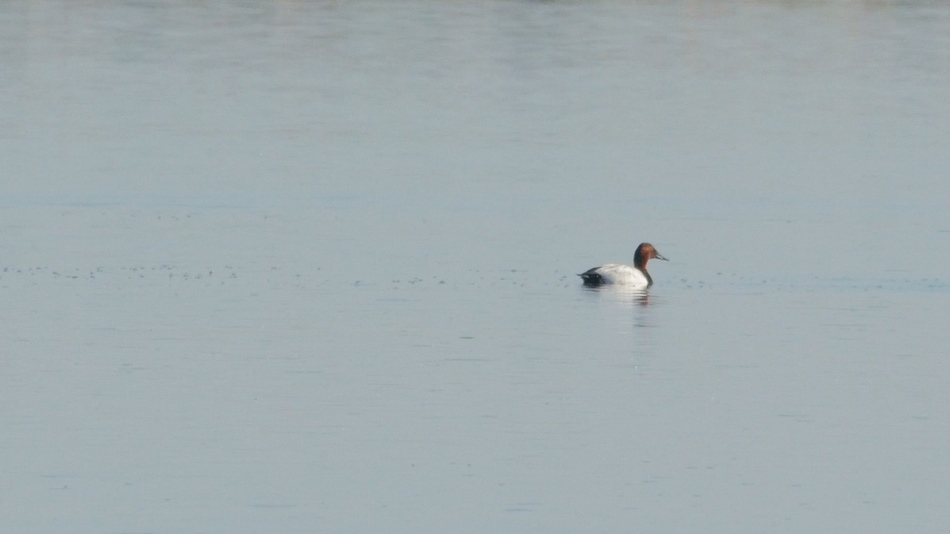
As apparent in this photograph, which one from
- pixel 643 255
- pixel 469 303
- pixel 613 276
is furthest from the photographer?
pixel 643 255

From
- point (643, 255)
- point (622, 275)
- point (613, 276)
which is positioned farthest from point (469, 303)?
point (643, 255)

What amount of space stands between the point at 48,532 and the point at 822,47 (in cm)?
4588

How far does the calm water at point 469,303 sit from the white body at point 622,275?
340 mm

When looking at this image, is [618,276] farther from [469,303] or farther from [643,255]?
[469,303]

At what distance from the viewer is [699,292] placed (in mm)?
23094

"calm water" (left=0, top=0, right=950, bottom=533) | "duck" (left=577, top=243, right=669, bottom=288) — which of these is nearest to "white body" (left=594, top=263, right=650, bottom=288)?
"duck" (left=577, top=243, right=669, bottom=288)

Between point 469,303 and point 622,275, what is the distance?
7.67ft

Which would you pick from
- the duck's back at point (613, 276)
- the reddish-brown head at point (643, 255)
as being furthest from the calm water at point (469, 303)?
the reddish-brown head at point (643, 255)

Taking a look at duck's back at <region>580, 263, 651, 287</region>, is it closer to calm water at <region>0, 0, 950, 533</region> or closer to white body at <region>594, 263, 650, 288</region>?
white body at <region>594, 263, 650, 288</region>

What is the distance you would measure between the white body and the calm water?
340mm

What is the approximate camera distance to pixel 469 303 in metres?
21.8

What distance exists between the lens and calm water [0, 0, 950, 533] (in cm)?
1428

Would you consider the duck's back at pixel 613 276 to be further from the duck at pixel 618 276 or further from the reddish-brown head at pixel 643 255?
the reddish-brown head at pixel 643 255

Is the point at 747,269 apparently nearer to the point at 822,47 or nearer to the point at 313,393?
the point at 313,393
